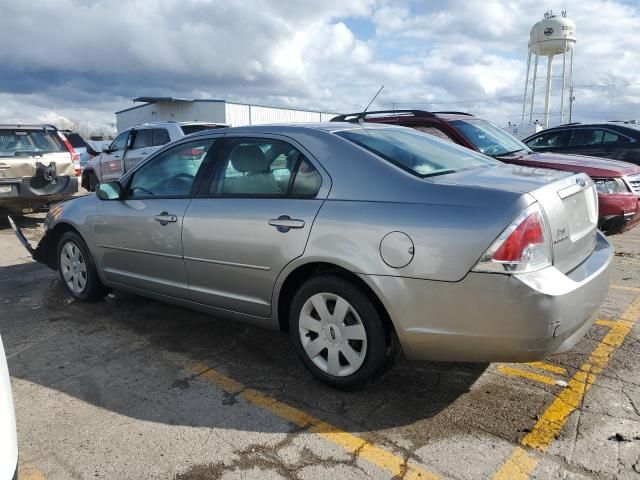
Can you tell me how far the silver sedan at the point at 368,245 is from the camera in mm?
2619

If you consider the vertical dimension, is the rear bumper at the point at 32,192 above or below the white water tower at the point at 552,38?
below

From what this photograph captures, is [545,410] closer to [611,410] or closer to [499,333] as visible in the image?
[611,410]

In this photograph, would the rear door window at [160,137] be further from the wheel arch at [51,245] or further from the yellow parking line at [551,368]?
the yellow parking line at [551,368]

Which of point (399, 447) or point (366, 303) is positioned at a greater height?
point (366, 303)

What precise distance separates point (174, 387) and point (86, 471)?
84 centimetres

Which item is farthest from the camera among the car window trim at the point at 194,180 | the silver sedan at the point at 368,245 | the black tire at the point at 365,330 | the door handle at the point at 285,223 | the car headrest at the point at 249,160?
the car window trim at the point at 194,180

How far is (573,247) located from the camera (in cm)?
293

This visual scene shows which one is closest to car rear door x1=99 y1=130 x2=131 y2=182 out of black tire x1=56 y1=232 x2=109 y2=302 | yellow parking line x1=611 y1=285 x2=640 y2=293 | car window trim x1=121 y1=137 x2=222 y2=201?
black tire x1=56 y1=232 x2=109 y2=302

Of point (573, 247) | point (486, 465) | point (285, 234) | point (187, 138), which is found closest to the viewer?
point (486, 465)

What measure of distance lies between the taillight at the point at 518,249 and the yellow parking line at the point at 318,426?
0.99 m

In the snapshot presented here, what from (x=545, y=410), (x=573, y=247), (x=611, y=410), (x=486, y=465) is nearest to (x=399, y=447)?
(x=486, y=465)

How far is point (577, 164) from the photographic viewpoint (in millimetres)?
6027

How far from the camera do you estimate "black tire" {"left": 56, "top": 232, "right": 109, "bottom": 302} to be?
15.9ft

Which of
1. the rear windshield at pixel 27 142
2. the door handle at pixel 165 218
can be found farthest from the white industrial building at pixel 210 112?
the door handle at pixel 165 218
